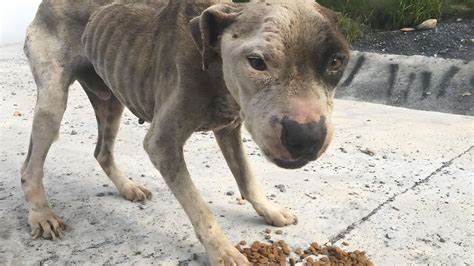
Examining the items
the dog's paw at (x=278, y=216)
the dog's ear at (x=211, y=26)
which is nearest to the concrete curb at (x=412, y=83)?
the dog's paw at (x=278, y=216)

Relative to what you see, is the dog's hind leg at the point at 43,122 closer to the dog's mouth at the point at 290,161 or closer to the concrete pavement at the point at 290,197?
the concrete pavement at the point at 290,197

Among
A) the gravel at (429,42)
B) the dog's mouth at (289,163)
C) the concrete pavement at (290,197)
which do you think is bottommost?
the gravel at (429,42)

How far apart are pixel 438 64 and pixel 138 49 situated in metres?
5.28

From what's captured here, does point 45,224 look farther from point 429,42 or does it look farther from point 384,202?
point 429,42

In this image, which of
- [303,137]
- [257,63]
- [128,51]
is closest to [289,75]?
[257,63]

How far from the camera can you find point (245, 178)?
11.1 ft

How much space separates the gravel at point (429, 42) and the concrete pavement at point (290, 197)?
104 inches

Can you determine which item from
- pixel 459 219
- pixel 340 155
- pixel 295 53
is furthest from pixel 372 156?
pixel 295 53

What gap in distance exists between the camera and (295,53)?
2125mm

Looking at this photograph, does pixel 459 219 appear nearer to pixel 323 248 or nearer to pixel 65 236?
pixel 323 248

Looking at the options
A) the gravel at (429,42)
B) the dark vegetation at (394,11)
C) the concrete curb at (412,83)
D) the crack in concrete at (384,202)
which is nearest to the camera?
the crack in concrete at (384,202)

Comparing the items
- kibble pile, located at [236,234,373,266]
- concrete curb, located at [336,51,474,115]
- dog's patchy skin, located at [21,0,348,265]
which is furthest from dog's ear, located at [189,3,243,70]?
concrete curb, located at [336,51,474,115]

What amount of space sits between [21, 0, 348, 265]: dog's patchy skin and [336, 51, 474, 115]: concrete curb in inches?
151

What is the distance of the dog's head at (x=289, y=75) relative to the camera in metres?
2.07
